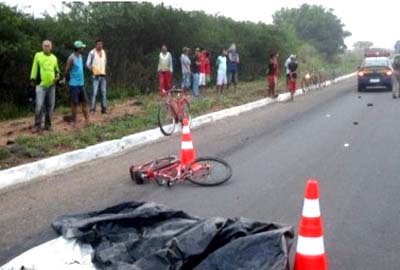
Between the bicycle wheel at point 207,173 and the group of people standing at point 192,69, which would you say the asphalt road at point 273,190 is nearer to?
the bicycle wheel at point 207,173

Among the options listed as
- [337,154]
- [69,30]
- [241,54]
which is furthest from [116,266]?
[241,54]

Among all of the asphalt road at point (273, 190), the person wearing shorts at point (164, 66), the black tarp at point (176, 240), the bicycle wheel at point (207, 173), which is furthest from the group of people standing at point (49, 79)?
the black tarp at point (176, 240)

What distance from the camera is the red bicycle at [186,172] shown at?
812 cm

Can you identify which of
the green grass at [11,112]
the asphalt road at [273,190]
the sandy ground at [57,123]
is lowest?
the asphalt road at [273,190]

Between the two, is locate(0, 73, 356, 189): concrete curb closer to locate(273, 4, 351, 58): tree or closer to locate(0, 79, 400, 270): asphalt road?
locate(0, 79, 400, 270): asphalt road

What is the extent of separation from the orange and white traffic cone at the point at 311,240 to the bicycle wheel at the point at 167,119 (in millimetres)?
9164

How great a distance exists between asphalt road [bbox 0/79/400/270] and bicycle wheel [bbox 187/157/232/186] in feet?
0.50

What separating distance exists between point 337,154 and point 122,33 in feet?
50.2

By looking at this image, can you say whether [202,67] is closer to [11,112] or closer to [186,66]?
[186,66]

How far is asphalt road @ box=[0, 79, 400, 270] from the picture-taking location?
580cm

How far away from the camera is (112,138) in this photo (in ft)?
39.4

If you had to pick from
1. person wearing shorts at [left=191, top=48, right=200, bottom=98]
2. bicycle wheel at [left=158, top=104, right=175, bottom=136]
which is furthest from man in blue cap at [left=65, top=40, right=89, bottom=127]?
person wearing shorts at [left=191, top=48, right=200, bottom=98]

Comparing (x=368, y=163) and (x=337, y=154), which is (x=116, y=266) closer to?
(x=368, y=163)

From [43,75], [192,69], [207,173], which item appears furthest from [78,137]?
[192,69]
